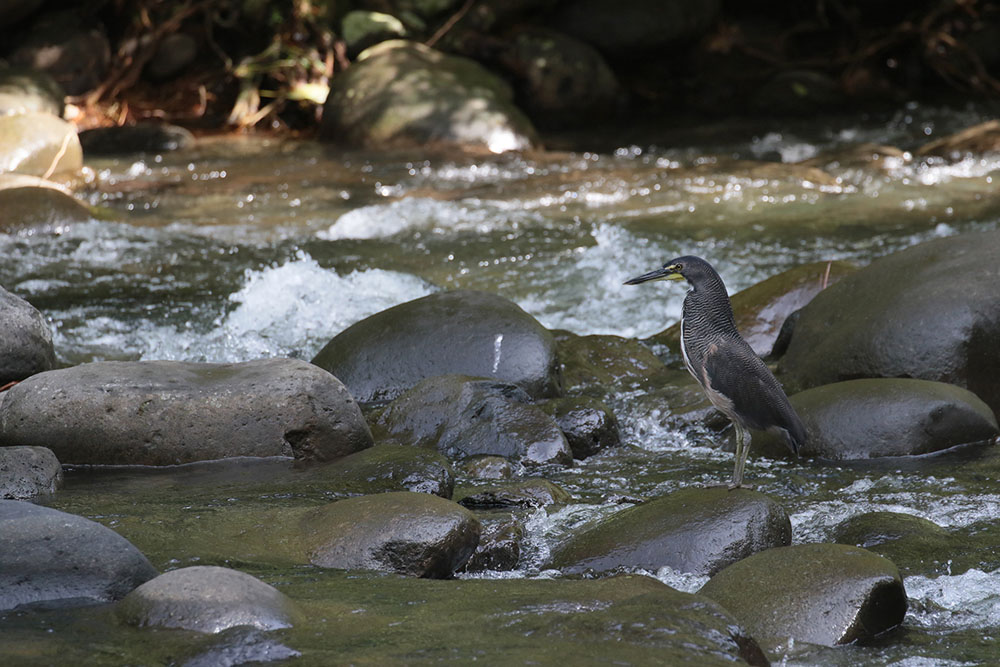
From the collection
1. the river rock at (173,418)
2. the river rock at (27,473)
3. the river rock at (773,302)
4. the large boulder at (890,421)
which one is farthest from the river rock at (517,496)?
the river rock at (773,302)

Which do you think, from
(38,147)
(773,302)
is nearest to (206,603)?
(773,302)

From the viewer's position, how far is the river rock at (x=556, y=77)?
16000mm

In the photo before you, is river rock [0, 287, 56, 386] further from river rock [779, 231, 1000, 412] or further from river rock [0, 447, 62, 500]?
river rock [779, 231, 1000, 412]

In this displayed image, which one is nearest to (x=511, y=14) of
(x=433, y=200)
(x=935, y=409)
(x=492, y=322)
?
(x=433, y=200)

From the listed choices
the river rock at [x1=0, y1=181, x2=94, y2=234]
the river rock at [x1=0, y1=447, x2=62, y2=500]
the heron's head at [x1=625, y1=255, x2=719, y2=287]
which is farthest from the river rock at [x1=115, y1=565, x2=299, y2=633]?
the river rock at [x1=0, y1=181, x2=94, y2=234]

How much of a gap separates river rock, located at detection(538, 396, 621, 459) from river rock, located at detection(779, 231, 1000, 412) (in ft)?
4.00

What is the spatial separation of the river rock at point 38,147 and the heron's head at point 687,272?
341 inches

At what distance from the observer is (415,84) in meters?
14.1

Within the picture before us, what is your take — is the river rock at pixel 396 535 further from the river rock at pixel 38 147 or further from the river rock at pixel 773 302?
the river rock at pixel 38 147

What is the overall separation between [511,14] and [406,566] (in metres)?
13.7

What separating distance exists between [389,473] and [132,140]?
32.7 feet

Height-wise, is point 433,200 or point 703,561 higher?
point 703,561

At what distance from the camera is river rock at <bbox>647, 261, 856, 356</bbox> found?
7.44 m

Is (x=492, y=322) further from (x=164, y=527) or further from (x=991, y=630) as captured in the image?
(x=991, y=630)
